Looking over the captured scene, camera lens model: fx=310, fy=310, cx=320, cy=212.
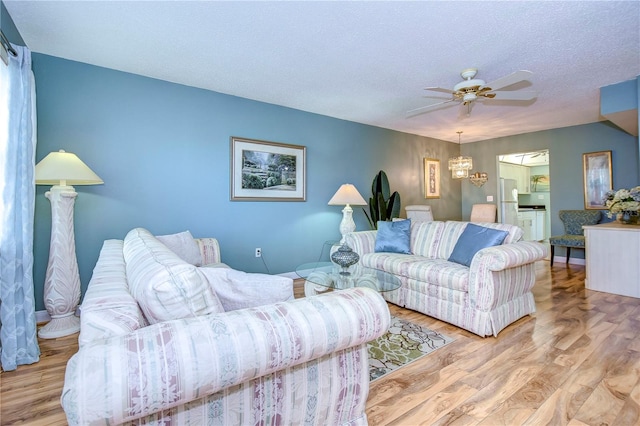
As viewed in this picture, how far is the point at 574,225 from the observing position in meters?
4.95

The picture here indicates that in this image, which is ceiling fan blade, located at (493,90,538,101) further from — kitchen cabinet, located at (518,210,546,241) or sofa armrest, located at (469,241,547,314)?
kitchen cabinet, located at (518,210,546,241)

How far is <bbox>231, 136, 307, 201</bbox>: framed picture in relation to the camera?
379 centimetres

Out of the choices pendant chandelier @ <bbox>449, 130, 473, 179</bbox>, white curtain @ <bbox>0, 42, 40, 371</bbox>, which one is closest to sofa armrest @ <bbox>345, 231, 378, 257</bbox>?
pendant chandelier @ <bbox>449, 130, 473, 179</bbox>

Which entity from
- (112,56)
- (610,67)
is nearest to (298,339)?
(112,56)

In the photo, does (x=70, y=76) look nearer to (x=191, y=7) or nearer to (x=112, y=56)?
(x=112, y=56)

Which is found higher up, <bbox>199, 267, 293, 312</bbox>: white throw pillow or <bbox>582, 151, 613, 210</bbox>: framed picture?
<bbox>582, 151, 613, 210</bbox>: framed picture

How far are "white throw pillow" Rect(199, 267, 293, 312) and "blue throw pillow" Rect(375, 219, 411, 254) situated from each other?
2480 millimetres

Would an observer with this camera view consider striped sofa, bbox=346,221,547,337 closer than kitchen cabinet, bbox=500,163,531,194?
Yes

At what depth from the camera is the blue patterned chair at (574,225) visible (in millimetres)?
4641

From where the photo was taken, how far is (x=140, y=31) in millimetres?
2350

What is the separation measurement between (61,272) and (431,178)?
5.78 m

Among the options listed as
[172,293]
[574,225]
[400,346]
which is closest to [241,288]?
[172,293]

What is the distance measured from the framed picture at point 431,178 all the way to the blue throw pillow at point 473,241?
3111mm

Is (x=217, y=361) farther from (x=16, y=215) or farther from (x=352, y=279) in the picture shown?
(x=16, y=215)
